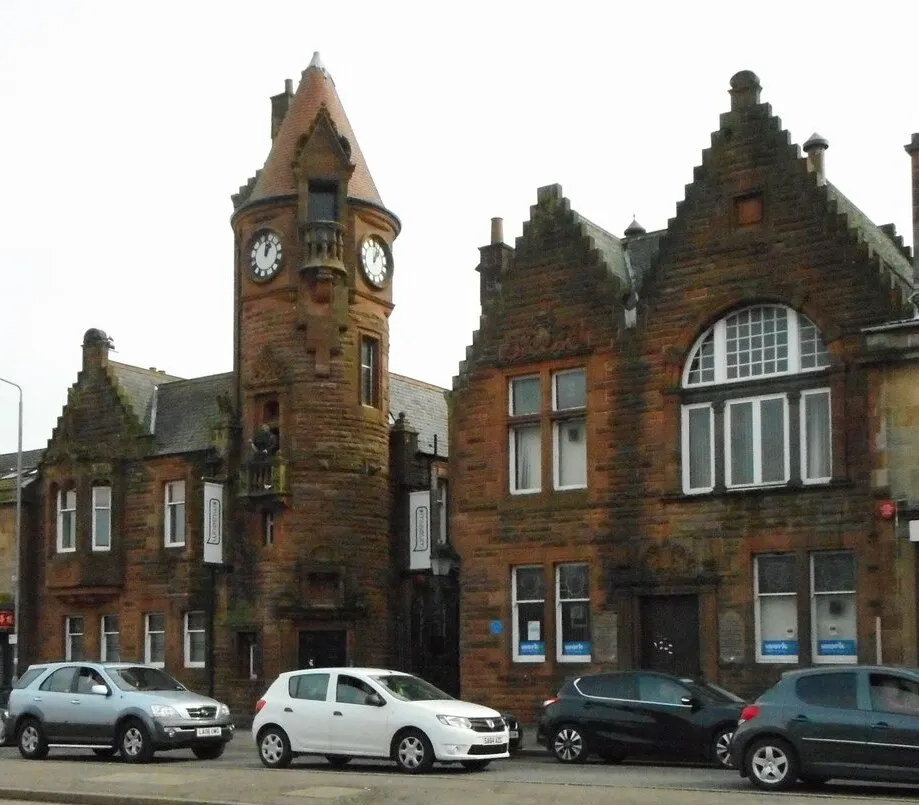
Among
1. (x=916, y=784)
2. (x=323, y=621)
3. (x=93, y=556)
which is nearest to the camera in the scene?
(x=916, y=784)

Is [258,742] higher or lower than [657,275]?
lower

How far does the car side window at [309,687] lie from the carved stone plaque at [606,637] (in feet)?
28.3

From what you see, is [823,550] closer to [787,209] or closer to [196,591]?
[787,209]

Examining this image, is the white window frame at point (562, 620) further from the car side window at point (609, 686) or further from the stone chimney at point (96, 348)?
the stone chimney at point (96, 348)

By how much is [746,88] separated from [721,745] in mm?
13669

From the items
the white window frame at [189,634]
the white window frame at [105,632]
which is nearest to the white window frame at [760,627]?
the white window frame at [189,634]

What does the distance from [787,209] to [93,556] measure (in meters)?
22.6

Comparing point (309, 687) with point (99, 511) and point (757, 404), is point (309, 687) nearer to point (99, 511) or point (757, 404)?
point (757, 404)

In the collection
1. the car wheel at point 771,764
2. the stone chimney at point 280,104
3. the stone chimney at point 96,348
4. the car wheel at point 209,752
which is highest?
the stone chimney at point 280,104

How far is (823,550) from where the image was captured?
1120 inches

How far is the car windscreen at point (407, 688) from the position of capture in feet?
76.2

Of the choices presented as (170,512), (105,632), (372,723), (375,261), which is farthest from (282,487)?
(372,723)

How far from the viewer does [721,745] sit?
2317 cm

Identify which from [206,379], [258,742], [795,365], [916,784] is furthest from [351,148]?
[916,784]
